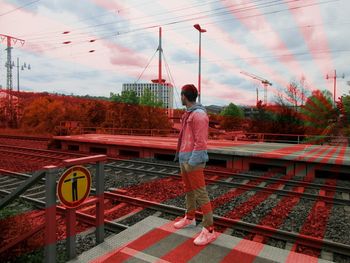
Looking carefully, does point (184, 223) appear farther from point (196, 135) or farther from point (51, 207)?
point (51, 207)

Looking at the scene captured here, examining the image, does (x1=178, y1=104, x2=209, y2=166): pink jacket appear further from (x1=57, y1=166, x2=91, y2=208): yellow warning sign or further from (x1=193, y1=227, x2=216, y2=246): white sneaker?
(x1=57, y1=166, x2=91, y2=208): yellow warning sign

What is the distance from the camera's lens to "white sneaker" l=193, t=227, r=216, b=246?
360 cm

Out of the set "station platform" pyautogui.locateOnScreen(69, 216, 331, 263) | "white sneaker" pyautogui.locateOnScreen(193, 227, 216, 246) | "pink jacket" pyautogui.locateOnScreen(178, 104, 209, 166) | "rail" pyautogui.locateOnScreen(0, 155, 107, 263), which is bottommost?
"station platform" pyautogui.locateOnScreen(69, 216, 331, 263)

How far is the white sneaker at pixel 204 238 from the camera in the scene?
11.8 ft

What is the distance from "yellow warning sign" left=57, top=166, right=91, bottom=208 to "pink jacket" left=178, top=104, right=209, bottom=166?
1264mm

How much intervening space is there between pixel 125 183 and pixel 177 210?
297 cm

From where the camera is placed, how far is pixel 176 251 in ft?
11.3

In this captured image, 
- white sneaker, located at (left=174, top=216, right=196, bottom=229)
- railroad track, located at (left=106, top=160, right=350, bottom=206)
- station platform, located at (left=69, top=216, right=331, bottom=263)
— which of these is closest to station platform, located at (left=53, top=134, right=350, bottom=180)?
railroad track, located at (left=106, top=160, right=350, bottom=206)

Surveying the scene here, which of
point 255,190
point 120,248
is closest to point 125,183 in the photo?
point 255,190

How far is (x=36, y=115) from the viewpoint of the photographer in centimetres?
3575

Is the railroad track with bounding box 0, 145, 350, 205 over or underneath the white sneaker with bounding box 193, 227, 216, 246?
underneath

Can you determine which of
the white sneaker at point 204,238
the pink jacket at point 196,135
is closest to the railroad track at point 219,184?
the white sneaker at point 204,238

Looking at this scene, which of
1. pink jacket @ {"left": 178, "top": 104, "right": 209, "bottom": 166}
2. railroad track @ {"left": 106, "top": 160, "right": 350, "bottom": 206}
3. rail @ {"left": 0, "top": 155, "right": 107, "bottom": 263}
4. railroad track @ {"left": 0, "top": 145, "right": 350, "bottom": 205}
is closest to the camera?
rail @ {"left": 0, "top": 155, "right": 107, "bottom": 263}

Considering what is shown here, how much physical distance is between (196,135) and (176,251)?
4.61ft
